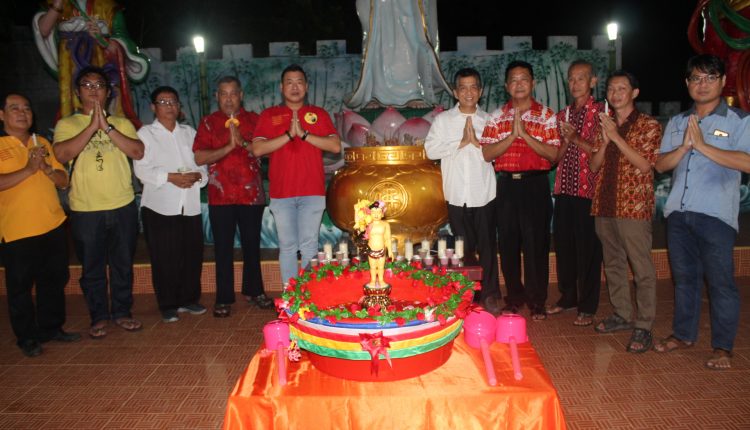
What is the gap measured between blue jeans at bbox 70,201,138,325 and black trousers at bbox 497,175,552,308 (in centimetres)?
244

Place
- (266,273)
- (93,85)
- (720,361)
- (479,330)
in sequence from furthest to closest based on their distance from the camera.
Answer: (266,273), (93,85), (720,361), (479,330)

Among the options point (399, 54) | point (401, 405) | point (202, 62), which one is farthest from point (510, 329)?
point (399, 54)

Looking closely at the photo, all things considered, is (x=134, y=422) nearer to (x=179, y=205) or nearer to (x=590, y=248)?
(x=179, y=205)

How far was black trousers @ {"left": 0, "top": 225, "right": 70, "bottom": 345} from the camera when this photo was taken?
3.11 metres

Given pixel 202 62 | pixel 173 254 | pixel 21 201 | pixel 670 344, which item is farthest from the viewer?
pixel 202 62

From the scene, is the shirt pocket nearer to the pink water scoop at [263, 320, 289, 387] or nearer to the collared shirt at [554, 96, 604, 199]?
the collared shirt at [554, 96, 604, 199]

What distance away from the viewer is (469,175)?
338 cm

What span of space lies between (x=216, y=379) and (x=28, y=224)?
1476 mm

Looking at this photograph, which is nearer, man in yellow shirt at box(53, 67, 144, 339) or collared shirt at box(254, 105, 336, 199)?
man in yellow shirt at box(53, 67, 144, 339)

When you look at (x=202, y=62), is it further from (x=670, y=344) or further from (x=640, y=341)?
(x=670, y=344)

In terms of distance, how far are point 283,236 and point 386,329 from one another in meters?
2.05

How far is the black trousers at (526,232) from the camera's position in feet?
11.1

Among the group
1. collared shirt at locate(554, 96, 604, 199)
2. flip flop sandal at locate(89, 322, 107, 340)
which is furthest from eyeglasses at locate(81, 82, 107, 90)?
collared shirt at locate(554, 96, 604, 199)

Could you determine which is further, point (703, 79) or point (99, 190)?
point (99, 190)
